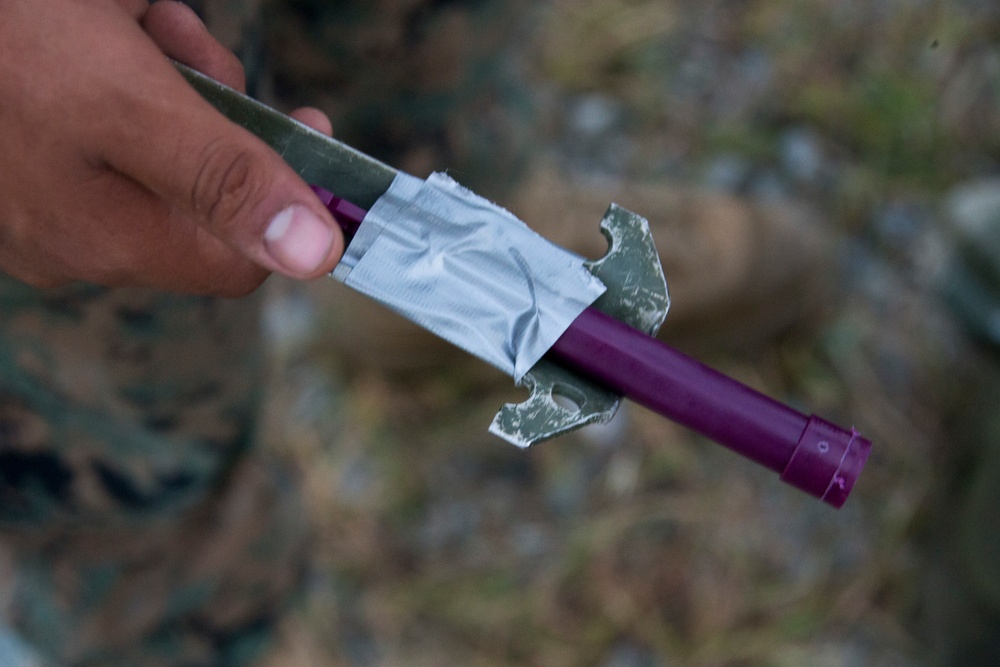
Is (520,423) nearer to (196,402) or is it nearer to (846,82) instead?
(196,402)

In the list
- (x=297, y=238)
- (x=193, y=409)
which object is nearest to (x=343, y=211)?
(x=297, y=238)

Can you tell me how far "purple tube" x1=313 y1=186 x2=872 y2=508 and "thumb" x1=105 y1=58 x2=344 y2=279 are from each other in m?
0.21

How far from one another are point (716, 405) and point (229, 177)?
39 cm

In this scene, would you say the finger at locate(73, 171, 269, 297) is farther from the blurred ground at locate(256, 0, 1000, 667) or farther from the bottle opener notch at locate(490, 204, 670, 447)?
the blurred ground at locate(256, 0, 1000, 667)

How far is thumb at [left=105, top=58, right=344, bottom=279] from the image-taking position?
0.61 metres

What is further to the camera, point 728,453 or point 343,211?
point 728,453

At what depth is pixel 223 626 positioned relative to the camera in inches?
55.4

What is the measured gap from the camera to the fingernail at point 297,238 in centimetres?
62

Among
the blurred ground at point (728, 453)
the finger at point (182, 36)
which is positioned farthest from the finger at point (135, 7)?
the blurred ground at point (728, 453)

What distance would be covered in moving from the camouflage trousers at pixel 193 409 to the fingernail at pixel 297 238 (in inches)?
13.7

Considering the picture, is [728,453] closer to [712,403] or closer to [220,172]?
[712,403]

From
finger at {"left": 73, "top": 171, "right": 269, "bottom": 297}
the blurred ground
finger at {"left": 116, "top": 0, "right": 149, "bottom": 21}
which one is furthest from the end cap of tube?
the blurred ground

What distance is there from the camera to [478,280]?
0.65 meters

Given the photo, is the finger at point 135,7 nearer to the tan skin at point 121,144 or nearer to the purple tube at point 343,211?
the tan skin at point 121,144
